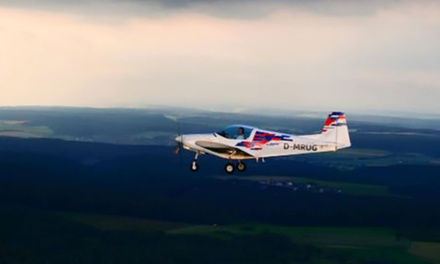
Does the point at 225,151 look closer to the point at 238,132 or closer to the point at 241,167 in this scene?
the point at 238,132

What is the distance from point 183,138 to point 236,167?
6.79 m

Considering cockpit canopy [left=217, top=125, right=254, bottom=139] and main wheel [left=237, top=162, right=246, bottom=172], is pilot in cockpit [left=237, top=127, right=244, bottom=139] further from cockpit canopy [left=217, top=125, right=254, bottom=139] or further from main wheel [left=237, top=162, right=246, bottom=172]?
main wheel [left=237, top=162, right=246, bottom=172]

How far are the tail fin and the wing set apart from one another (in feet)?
28.9

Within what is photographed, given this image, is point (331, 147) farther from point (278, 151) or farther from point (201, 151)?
point (201, 151)

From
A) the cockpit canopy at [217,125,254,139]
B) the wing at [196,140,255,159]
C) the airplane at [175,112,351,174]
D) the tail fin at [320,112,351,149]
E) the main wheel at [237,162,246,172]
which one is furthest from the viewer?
the tail fin at [320,112,351,149]

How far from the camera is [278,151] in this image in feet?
230

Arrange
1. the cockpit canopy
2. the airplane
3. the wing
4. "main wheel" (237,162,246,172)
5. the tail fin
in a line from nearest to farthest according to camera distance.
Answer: "main wheel" (237,162,246,172)
the wing
the airplane
the cockpit canopy
the tail fin

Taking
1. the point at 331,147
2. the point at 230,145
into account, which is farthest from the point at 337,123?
the point at 230,145

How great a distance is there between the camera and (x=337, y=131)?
70.9 meters

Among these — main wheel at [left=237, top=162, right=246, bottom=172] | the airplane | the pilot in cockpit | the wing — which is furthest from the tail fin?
main wheel at [left=237, top=162, right=246, bottom=172]

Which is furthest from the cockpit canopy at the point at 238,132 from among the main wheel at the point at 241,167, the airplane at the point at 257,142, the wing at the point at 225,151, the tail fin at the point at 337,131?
the tail fin at the point at 337,131

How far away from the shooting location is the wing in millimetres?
68688

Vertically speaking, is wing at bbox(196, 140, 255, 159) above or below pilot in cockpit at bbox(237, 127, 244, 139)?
below

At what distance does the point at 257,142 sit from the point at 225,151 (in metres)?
3.39
